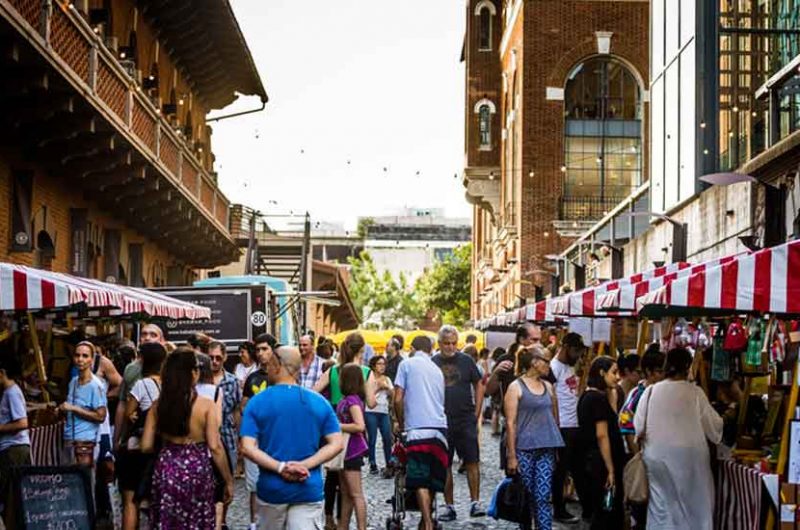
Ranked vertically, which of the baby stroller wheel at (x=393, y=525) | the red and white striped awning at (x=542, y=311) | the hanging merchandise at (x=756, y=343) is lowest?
the baby stroller wheel at (x=393, y=525)

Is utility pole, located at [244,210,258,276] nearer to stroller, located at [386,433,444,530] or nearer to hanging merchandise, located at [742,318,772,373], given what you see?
stroller, located at [386,433,444,530]

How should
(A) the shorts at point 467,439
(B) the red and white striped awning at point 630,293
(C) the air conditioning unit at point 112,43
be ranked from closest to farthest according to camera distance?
(B) the red and white striped awning at point 630,293
(A) the shorts at point 467,439
(C) the air conditioning unit at point 112,43

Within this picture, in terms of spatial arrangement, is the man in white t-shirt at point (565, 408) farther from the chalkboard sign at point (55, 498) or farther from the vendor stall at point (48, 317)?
the chalkboard sign at point (55, 498)

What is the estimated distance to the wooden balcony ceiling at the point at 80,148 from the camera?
16641 millimetres

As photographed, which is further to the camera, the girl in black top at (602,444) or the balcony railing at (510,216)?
the balcony railing at (510,216)

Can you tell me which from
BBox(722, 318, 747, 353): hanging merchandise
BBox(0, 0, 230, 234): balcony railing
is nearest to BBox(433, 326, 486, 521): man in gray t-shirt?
BBox(722, 318, 747, 353): hanging merchandise

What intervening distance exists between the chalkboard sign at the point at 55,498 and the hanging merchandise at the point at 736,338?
19.1 ft

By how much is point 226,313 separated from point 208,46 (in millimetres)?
8038

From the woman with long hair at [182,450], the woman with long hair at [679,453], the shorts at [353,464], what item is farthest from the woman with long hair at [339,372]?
the woman with long hair at [182,450]

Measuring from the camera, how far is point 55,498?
10953 millimetres

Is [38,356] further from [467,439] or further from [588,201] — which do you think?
[588,201]

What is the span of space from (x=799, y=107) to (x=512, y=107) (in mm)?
39684

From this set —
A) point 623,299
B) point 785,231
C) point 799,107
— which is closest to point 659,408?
point 623,299

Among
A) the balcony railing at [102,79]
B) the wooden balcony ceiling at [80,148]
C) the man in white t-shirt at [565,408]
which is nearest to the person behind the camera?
the man in white t-shirt at [565,408]
